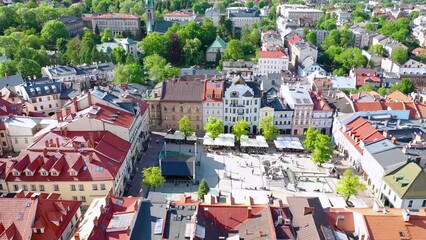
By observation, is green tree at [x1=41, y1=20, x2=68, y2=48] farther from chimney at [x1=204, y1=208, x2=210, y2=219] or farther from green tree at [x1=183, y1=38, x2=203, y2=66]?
chimney at [x1=204, y1=208, x2=210, y2=219]

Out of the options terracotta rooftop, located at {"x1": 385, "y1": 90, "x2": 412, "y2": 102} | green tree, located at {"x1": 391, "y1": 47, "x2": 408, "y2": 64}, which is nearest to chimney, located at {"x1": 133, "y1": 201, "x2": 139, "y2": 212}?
terracotta rooftop, located at {"x1": 385, "y1": 90, "x2": 412, "y2": 102}

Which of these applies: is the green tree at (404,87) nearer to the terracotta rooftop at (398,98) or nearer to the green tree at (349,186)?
the terracotta rooftop at (398,98)

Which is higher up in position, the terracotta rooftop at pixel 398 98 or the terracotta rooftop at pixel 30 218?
the terracotta rooftop at pixel 30 218

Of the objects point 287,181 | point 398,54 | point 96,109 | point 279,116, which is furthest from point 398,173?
point 398,54

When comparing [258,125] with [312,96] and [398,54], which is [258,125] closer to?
[312,96]

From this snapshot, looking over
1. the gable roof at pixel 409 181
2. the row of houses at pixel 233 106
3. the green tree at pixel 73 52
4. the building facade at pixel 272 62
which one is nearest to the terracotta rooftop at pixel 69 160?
the row of houses at pixel 233 106
